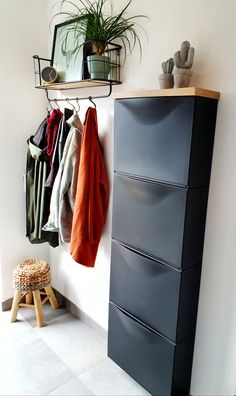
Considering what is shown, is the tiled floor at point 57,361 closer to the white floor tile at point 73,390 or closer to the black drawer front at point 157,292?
the white floor tile at point 73,390

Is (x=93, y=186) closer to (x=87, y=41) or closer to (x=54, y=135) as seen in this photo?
(x=54, y=135)

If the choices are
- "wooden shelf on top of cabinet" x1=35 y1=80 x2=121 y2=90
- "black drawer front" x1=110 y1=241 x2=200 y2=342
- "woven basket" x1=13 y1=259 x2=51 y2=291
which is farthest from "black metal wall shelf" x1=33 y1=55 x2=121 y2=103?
"woven basket" x1=13 y1=259 x2=51 y2=291

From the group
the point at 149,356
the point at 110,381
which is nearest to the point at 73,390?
the point at 110,381

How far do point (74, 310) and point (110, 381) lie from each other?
710 millimetres

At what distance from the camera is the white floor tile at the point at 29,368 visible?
5.68 ft

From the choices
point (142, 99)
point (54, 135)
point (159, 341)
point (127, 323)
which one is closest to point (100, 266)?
point (127, 323)

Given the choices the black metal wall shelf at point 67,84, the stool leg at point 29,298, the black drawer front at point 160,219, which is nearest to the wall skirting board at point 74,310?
the stool leg at point 29,298

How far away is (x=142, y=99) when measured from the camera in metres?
1.37

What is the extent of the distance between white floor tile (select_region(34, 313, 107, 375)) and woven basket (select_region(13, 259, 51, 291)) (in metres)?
0.33

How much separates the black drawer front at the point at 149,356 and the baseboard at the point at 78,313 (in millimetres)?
374

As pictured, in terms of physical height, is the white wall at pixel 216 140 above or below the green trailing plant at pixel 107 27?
below

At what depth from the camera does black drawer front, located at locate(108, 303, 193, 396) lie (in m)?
1.49

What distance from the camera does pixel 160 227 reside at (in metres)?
1.39

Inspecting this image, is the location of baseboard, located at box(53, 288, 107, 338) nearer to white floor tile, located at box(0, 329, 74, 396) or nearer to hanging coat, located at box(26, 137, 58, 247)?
white floor tile, located at box(0, 329, 74, 396)
